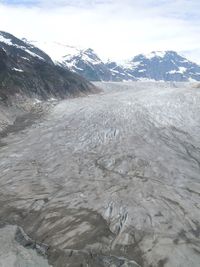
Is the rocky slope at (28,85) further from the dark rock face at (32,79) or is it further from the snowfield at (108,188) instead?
the snowfield at (108,188)

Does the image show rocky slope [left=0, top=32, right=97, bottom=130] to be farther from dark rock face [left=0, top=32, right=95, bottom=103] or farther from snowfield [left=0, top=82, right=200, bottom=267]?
snowfield [left=0, top=82, right=200, bottom=267]

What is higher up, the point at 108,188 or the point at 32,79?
the point at 108,188

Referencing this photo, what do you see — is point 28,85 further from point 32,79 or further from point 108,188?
point 108,188

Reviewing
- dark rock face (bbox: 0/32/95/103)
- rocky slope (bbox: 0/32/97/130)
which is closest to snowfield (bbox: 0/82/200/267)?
rocky slope (bbox: 0/32/97/130)

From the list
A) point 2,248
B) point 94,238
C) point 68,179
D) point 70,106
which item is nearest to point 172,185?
point 68,179

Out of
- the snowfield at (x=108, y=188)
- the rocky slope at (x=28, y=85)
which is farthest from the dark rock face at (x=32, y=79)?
the snowfield at (x=108, y=188)

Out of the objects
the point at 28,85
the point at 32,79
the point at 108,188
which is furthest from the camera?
the point at 32,79

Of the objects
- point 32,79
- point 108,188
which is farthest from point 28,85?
point 108,188
